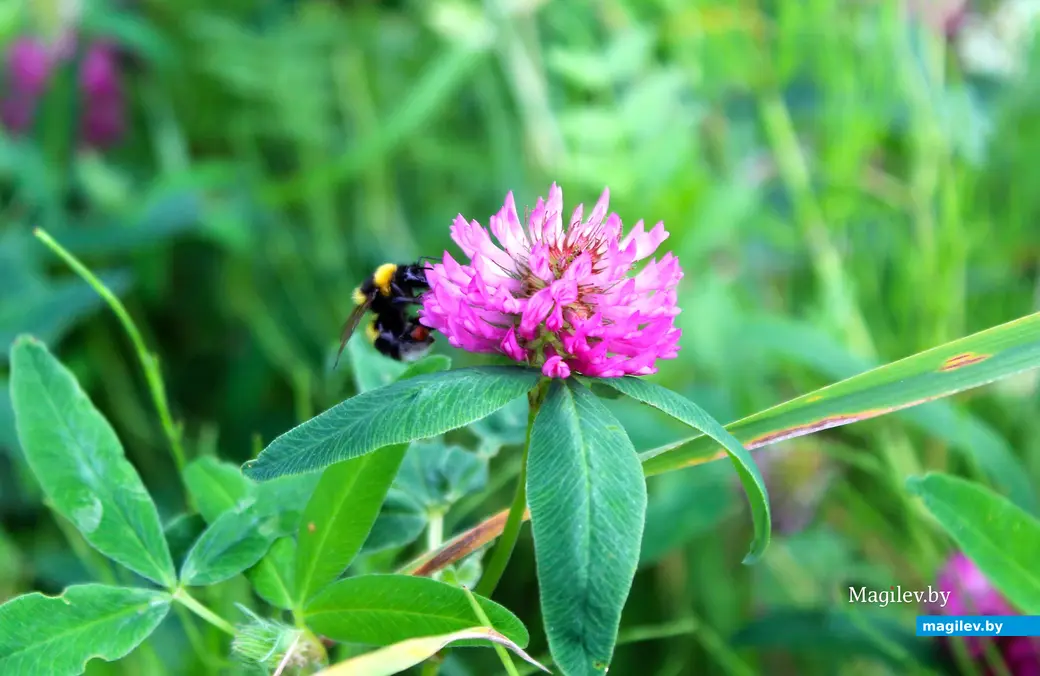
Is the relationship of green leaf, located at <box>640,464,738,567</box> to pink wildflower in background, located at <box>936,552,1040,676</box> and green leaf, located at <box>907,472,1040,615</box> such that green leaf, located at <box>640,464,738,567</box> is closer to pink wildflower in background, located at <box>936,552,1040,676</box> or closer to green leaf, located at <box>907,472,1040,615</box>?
pink wildflower in background, located at <box>936,552,1040,676</box>

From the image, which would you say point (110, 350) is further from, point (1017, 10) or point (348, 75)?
point (1017, 10)

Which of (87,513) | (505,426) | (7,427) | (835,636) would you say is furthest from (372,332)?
(7,427)

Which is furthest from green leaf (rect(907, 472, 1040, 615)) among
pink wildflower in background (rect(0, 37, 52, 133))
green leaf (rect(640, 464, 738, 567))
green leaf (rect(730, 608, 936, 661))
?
pink wildflower in background (rect(0, 37, 52, 133))

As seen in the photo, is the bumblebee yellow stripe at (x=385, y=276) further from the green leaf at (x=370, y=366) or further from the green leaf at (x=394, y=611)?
the green leaf at (x=394, y=611)

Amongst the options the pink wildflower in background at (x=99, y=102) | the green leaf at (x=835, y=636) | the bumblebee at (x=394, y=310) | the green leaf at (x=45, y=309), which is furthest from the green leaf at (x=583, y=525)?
the pink wildflower in background at (x=99, y=102)

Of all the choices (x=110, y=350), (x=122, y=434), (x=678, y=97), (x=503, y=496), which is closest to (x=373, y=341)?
(x=503, y=496)

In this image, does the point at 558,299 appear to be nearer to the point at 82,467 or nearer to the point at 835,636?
the point at 82,467
